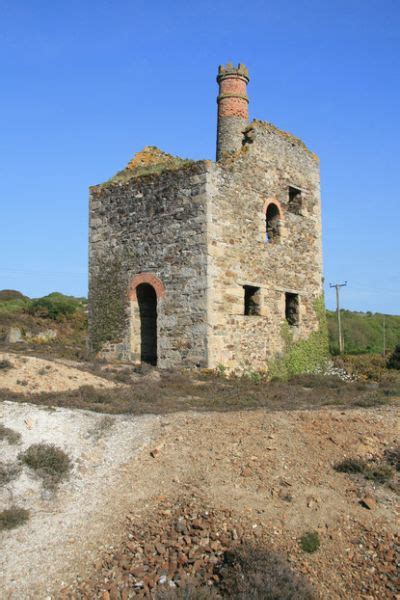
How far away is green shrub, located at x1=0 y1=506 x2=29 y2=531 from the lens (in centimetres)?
703

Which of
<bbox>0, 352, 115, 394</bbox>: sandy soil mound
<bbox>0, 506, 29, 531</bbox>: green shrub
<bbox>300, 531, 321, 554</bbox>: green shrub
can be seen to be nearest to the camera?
<bbox>300, 531, 321, 554</bbox>: green shrub

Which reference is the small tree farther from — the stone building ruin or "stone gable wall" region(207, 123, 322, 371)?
the stone building ruin

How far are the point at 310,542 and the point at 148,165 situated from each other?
43.8ft

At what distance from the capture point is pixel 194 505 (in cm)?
742

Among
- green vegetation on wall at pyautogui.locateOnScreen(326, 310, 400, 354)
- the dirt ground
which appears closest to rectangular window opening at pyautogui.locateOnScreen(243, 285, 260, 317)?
the dirt ground

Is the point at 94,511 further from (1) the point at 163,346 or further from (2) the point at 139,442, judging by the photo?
(1) the point at 163,346

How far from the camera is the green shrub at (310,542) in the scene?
263 inches

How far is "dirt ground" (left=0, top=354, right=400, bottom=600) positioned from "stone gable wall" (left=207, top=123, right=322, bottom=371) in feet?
19.5

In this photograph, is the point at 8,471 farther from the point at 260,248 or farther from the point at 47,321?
the point at 47,321

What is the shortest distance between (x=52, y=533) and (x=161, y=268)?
9.98 meters

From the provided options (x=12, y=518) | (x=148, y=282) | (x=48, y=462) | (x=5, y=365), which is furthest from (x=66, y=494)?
(x=148, y=282)

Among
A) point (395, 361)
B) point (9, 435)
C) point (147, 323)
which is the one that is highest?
point (147, 323)

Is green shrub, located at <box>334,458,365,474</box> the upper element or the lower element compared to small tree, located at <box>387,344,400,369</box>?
lower

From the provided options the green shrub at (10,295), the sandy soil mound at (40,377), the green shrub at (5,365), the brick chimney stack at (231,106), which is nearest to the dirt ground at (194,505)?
the sandy soil mound at (40,377)
